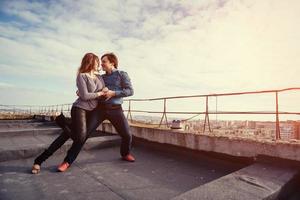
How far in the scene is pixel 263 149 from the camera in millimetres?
3695

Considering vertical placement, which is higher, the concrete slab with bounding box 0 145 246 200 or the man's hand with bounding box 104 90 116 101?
the man's hand with bounding box 104 90 116 101

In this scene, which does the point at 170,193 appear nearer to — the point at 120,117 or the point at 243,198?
the point at 243,198

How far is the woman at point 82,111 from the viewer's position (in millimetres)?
3957

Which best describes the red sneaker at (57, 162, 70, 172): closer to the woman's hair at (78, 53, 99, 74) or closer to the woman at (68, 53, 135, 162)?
the woman at (68, 53, 135, 162)

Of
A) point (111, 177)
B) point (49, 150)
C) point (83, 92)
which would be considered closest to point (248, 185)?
point (111, 177)

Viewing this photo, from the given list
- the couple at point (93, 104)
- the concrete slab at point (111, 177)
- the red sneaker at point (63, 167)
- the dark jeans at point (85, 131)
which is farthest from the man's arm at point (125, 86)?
the red sneaker at point (63, 167)

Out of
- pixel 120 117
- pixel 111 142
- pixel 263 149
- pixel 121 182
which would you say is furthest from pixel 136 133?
pixel 263 149

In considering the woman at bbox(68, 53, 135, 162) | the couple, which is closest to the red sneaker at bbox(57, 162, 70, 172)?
the couple

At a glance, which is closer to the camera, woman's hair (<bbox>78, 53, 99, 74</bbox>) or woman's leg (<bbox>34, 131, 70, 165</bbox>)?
woman's leg (<bbox>34, 131, 70, 165</bbox>)

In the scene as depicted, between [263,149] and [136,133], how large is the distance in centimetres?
342

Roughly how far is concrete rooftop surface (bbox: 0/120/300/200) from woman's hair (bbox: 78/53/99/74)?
1.65 m

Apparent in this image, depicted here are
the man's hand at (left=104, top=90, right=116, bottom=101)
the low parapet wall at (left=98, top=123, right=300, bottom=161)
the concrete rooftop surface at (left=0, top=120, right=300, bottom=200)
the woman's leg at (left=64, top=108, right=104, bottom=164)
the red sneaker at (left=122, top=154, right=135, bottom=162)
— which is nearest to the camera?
the concrete rooftop surface at (left=0, top=120, right=300, bottom=200)

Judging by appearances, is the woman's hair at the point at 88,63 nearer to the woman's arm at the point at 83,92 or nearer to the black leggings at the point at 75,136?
the woman's arm at the point at 83,92

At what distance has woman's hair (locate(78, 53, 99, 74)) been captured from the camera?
13.7ft
